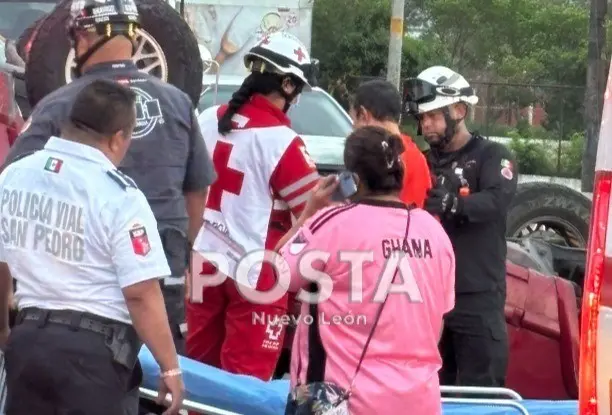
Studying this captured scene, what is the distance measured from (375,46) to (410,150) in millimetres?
29059

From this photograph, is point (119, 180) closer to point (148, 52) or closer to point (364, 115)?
point (364, 115)

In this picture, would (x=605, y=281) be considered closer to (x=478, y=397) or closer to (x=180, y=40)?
(x=478, y=397)

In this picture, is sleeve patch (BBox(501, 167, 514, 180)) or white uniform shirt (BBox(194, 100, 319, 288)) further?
sleeve patch (BBox(501, 167, 514, 180))

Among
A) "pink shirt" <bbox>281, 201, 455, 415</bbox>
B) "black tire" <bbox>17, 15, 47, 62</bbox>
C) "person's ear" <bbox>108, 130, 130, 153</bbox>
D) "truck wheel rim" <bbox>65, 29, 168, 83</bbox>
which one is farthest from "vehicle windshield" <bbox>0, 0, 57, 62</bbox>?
"pink shirt" <bbox>281, 201, 455, 415</bbox>

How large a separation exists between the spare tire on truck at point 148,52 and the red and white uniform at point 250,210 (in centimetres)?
51

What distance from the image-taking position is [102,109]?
375 cm

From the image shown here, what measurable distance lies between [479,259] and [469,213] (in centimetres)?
25

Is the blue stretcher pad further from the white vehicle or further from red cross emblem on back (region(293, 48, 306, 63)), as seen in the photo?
the white vehicle

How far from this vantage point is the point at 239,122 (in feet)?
17.8

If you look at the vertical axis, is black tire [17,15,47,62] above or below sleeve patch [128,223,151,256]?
above

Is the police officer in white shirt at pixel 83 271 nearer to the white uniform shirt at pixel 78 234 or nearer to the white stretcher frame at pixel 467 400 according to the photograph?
the white uniform shirt at pixel 78 234

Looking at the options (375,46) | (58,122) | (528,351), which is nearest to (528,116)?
(375,46)

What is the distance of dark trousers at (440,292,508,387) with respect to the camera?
5.84m

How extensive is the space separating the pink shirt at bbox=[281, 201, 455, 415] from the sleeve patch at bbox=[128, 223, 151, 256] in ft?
1.69
